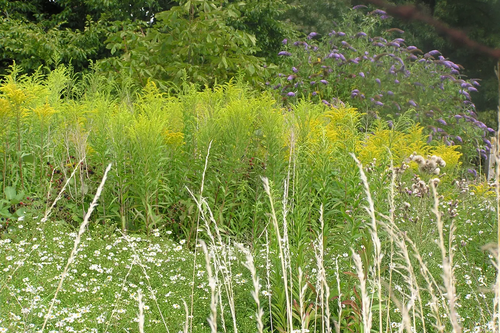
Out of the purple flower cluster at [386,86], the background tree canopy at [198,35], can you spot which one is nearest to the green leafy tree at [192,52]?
the background tree canopy at [198,35]

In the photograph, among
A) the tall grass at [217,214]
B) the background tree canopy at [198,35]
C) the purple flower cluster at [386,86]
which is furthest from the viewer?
the purple flower cluster at [386,86]

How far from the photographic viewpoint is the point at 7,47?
13.9 meters

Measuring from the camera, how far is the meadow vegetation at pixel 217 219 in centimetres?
283

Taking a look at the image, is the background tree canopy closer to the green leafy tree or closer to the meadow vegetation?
the green leafy tree

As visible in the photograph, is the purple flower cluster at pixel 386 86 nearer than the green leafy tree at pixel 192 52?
No

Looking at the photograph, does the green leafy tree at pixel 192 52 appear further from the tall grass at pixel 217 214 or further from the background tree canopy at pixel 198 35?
the tall grass at pixel 217 214

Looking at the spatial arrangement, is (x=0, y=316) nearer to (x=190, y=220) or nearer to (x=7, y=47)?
(x=190, y=220)

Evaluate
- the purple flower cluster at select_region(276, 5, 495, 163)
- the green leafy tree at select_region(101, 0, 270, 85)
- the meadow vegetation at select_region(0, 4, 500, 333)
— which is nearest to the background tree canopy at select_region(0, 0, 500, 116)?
the green leafy tree at select_region(101, 0, 270, 85)

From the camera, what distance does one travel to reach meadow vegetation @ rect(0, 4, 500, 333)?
2828mm

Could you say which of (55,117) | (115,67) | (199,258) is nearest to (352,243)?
(199,258)

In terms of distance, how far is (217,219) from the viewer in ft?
14.2

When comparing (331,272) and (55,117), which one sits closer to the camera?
(331,272)

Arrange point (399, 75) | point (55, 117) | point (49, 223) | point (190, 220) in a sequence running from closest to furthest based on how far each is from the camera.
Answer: point (49, 223)
point (190, 220)
point (55, 117)
point (399, 75)

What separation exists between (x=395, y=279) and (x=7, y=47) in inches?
526
